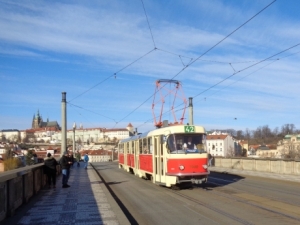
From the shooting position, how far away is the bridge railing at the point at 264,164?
2616cm

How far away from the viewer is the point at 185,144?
1844 centimetres

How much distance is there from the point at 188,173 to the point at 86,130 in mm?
176374

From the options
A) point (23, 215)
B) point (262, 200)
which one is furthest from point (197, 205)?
point (23, 215)

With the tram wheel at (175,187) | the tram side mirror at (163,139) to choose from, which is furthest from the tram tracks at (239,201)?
the tram side mirror at (163,139)

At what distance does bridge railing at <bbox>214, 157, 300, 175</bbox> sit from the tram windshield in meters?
10.1

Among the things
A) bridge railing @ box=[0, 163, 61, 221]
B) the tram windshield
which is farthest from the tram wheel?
bridge railing @ box=[0, 163, 61, 221]

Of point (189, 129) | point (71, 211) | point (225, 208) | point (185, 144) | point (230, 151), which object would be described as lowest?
point (230, 151)

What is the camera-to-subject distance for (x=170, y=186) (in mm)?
18922

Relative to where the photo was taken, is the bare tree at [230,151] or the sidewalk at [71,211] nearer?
the sidewalk at [71,211]

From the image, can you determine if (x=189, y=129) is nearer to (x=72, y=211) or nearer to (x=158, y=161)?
(x=158, y=161)

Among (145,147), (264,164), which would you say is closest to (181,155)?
(145,147)

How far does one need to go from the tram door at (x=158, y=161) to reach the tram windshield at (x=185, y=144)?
0.85 metres

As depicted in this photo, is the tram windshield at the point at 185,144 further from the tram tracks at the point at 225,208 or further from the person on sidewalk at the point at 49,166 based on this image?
the person on sidewalk at the point at 49,166

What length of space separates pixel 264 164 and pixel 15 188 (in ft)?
72.9
